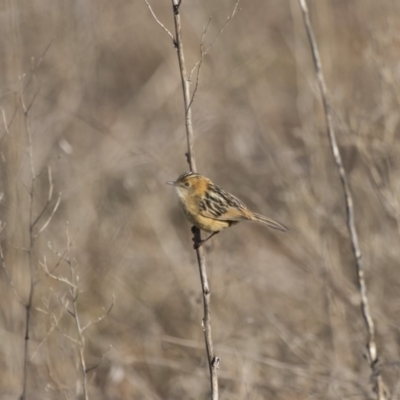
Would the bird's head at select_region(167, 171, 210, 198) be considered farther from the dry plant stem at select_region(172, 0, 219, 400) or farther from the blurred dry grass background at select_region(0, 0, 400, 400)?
the blurred dry grass background at select_region(0, 0, 400, 400)

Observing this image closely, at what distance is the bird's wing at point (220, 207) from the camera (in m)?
5.53

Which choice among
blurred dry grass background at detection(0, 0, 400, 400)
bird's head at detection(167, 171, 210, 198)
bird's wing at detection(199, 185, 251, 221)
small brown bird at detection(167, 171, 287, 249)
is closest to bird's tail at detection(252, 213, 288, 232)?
small brown bird at detection(167, 171, 287, 249)

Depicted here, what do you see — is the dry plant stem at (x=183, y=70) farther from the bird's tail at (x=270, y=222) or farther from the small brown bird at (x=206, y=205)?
the bird's tail at (x=270, y=222)

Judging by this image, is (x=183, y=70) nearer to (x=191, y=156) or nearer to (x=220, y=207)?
(x=191, y=156)

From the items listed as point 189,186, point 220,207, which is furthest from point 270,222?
point 189,186

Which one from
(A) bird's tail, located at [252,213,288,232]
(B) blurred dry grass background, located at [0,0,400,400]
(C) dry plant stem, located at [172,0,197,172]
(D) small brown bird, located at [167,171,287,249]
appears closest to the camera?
(C) dry plant stem, located at [172,0,197,172]

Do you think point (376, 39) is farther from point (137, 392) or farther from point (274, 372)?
point (137, 392)

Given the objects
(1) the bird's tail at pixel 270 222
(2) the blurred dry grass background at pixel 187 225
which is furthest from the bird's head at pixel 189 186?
(2) the blurred dry grass background at pixel 187 225

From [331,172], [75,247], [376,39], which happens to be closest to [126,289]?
[75,247]

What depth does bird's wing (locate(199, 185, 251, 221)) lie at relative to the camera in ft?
18.1

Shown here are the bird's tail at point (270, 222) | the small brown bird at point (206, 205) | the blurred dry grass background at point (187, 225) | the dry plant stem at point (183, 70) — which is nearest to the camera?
the dry plant stem at point (183, 70)

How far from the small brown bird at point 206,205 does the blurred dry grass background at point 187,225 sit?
1598 millimetres

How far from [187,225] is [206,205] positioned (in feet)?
18.4

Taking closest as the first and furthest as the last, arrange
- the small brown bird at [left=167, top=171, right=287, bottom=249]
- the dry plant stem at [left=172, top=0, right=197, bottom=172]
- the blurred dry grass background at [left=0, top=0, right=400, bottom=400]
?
the dry plant stem at [left=172, top=0, right=197, bottom=172]
the small brown bird at [left=167, top=171, right=287, bottom=249]
the blurred dry grass background at [left=0, top=0, right=400, bottom=400]
